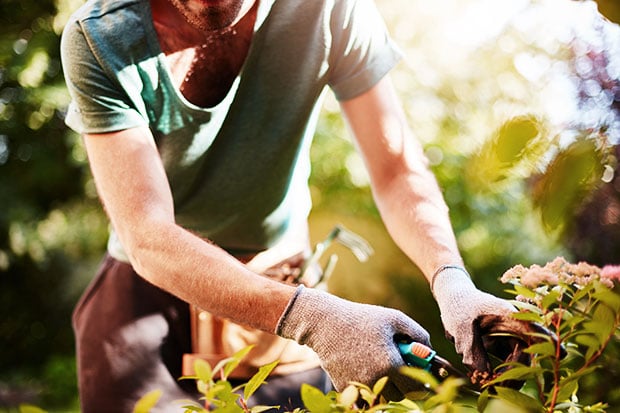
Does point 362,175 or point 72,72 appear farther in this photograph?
point 362,175

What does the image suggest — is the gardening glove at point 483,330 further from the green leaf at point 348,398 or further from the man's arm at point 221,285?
the green leaf at point 348,398

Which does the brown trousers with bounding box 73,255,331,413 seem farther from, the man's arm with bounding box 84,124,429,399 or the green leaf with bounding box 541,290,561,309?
the green leaf with bounding box 541,290,561,309

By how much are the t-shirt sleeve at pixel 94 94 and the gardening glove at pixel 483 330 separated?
620 millimetres

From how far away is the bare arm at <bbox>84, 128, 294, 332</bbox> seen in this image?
42.6 inches

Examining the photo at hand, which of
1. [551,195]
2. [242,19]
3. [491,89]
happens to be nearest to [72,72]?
[242,19]

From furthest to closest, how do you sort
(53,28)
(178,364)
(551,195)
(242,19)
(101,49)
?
(53,28), (178,364), (242,19), (101,49), (551,195)

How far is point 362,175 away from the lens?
3.87 metres

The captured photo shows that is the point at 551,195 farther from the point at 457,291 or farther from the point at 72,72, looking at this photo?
the point at 72,72

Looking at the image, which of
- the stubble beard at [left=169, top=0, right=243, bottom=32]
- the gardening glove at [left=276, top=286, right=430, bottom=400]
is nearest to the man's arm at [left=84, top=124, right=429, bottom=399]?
the gardening glove at [left=276, top=286, right=430, bottom=400]

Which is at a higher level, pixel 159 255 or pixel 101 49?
pixel 101 49

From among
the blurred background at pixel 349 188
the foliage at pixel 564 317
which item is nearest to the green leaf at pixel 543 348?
the foliage at pixel 564 317

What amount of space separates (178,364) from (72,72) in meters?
0.70


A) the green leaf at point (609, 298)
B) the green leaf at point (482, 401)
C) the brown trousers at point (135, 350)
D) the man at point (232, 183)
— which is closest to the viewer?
the green leaf at point (609, 298)

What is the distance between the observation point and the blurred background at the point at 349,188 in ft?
10.2
